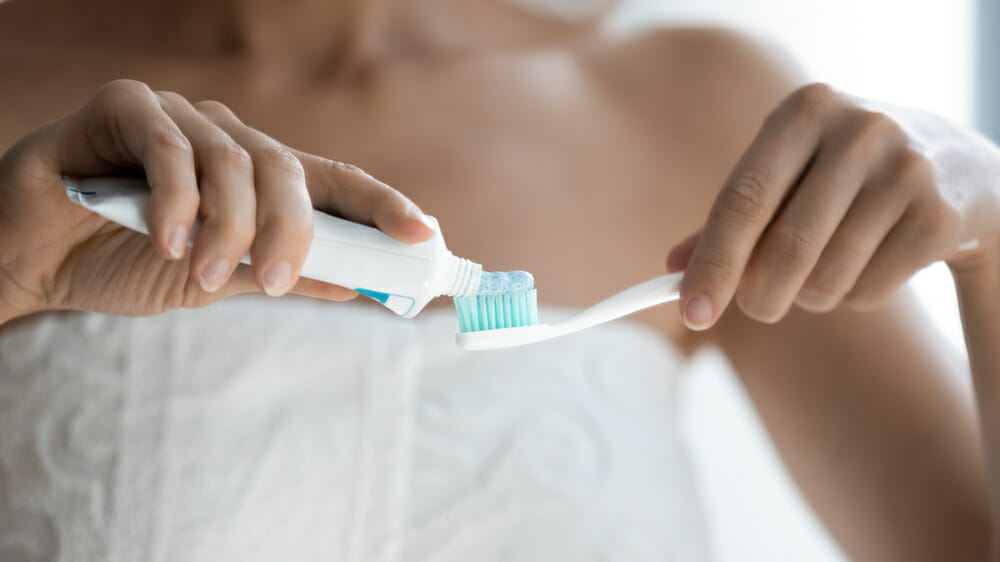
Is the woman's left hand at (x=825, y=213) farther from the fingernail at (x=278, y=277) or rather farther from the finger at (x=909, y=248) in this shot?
the fingernail at (x=278, y=277)

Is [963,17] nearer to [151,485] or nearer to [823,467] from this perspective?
[823,467]

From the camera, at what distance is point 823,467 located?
62 cm

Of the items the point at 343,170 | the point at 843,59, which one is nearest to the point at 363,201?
the point at 343,170

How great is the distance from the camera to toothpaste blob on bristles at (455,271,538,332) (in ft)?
1.22

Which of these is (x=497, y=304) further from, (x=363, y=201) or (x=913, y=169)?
(x=913, y=169)

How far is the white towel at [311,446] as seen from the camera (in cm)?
47

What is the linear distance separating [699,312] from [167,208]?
0.77ft

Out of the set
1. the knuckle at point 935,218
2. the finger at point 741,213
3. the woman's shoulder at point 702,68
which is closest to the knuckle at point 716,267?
the finger at point 741,213

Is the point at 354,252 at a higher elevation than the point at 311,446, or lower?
higher

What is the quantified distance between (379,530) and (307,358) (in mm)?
115

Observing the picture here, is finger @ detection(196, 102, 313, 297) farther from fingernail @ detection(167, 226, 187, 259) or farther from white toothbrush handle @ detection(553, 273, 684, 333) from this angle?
white toothbrush handle @ detection(553, 273, 684, 333)

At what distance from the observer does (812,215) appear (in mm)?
390

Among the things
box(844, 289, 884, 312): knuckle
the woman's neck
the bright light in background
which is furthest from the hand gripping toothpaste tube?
the bright light in background

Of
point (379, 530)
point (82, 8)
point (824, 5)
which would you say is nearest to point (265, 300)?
point (379, 530)
